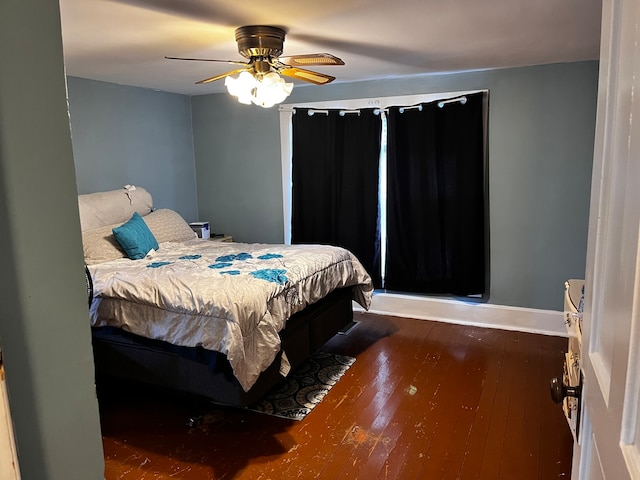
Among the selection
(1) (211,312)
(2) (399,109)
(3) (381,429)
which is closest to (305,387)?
(3) (381,429)

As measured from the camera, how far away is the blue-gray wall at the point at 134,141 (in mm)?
4027

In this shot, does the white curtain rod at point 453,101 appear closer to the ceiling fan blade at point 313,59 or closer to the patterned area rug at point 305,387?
the ceiling fan blade at point 313,59

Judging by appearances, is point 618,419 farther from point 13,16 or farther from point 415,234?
point 415,234

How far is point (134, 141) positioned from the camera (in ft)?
14.8

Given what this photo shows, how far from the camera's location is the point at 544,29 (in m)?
2.67

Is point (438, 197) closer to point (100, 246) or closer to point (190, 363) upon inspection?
point (190, 363)

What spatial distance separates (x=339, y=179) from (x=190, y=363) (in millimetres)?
2425

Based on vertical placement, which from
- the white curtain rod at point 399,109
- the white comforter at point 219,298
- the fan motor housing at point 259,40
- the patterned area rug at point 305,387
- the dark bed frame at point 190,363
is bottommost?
the patterned area rug at point 305,387

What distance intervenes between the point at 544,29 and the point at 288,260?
203cm

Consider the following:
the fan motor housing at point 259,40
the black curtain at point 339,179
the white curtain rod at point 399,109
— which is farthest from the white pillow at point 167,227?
the fan motor housing at point 259,40

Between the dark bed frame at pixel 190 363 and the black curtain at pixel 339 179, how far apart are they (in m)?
1.50

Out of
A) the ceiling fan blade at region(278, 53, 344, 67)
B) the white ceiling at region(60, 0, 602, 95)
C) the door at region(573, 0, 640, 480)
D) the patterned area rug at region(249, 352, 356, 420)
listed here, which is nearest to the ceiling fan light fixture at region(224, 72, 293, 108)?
the ceiling fan blade at region(278, 53, 344, 67)

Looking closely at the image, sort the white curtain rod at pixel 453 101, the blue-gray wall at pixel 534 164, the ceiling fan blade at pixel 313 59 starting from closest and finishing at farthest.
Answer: the ceiling fan blade at pixel 313 59
the blue-gray wall at pixel 534 164
the white curtain rod at pixel 453 101

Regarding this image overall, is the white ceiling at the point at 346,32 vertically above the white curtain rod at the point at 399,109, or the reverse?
the white ceiling at the point at 346,32
